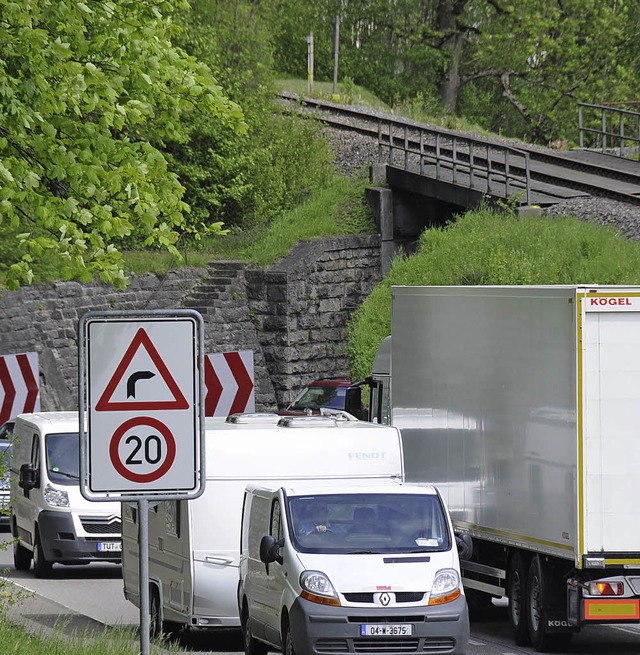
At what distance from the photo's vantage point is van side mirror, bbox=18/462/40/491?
1930 cm

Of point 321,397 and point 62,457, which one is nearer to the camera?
point 62,457

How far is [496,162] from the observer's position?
119 ft

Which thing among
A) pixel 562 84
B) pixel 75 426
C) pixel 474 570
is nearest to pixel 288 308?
pixel 75 426

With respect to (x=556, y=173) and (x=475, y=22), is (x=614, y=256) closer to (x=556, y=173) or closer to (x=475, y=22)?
(x=556, y=173)

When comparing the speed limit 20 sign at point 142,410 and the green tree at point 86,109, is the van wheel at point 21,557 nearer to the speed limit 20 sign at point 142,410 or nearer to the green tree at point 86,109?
the green tree at point 86,109

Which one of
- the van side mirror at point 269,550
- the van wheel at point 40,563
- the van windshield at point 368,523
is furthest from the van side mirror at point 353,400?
the van side mirror at point 269,550

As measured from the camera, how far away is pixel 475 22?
7194 cm

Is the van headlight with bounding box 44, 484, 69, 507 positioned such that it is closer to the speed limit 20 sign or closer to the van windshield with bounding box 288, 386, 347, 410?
the van windshield with bounding box 288, 386, 347, 410

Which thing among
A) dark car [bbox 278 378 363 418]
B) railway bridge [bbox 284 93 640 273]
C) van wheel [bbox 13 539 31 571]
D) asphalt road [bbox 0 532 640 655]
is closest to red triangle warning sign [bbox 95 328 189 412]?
asphalt road [bbox 0 532 640 655]

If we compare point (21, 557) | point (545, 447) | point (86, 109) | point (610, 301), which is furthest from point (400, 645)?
point (21, 557)

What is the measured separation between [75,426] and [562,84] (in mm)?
50670

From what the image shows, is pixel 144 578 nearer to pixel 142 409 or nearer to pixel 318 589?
pixel 142 409

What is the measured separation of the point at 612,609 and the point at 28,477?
8.78 m

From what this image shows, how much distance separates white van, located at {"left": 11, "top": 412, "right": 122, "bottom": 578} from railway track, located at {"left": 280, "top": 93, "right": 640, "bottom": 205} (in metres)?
14.8
